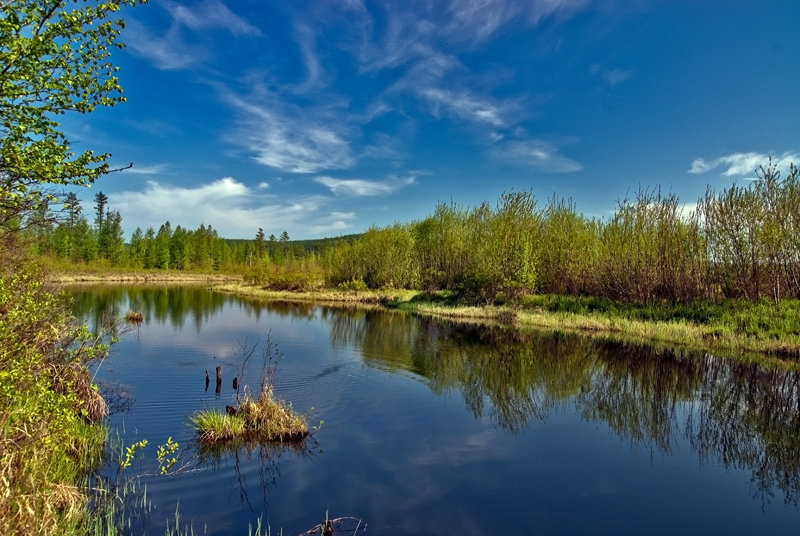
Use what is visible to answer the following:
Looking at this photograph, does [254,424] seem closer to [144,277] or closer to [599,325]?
[599,325]

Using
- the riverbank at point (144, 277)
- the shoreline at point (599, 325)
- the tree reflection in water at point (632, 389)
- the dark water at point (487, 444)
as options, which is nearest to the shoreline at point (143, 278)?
the riverbank at point (144, 277)

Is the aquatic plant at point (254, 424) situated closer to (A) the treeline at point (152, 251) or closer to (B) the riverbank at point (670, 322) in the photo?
(B) the riverbank at point (670, 322)

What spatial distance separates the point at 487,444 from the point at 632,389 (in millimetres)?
7055

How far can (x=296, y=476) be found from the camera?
847 cm

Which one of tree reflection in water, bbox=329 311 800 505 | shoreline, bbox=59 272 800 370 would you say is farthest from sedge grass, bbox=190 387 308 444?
shoreline, bbox=59 272 800 370

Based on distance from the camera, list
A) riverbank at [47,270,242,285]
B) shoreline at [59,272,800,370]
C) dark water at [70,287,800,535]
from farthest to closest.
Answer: riverbank at [47,270,242,285] < shoreline at [59,272,800,370] < dark water at [70,287,800,535]

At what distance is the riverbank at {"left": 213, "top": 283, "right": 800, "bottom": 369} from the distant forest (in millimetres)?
1494

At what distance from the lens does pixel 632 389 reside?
14.8 m

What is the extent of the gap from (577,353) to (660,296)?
1100cm

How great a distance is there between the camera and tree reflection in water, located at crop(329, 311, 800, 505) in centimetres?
1024

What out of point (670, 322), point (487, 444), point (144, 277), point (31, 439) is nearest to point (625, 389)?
point (487, 444)

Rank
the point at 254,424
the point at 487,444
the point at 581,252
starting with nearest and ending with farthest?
the point at 254,424 → the point at 487,444 → the point at 581,252

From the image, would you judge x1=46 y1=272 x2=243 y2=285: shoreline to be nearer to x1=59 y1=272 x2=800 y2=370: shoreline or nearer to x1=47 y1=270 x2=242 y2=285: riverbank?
x1=47 y1=270 x2=242 y2=285: riverbank

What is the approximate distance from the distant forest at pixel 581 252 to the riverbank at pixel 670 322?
1.49 m
